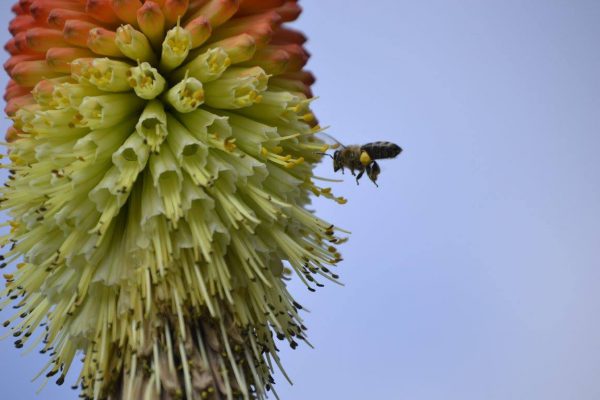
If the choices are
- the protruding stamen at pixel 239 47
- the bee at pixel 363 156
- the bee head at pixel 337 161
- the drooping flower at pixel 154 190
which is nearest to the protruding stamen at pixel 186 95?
the drooping flower at pixel 154 190

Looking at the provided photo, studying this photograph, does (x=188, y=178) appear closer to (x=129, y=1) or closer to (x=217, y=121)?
(x=217, y=121)

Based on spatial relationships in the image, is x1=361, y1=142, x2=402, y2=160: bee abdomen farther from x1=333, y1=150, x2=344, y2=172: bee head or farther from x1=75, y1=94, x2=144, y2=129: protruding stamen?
x1=75, y1=94, x2=144, y2=129: protruding stamen

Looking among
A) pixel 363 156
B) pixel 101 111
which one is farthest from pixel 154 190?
pixel 363 156

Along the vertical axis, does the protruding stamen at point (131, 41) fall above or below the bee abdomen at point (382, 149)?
above

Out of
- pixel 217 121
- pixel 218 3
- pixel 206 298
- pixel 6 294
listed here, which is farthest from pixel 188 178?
pixel 6 294

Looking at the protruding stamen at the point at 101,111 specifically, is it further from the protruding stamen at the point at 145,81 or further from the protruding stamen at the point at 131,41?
the protruding stamen at the point at 131,41

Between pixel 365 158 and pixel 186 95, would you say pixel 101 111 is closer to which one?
pixel 186 95

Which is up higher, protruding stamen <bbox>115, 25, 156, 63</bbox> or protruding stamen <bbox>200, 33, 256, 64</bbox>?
protruding stamen <bbox>115, 25, 156, 63</bbox>

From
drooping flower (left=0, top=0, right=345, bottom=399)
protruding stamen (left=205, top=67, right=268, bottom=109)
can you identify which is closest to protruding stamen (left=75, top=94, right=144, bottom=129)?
drooping flower (left=0, top=0, right=345, bottom=399)
